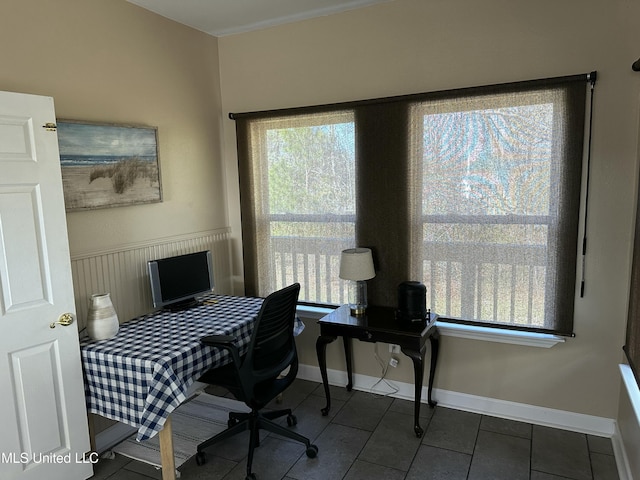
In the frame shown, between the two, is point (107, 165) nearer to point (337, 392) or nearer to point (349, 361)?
point (349, 361)

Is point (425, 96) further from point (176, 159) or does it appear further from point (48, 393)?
point (48, 393)

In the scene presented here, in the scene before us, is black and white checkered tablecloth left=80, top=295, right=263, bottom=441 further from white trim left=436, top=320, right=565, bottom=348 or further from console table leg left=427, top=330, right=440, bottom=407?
white trim left=436, top=320, right=565, bottom=348

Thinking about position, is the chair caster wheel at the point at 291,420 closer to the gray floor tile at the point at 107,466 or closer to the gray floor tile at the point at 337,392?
the gray floor tile at the point at 337,392

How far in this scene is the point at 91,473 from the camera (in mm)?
2453

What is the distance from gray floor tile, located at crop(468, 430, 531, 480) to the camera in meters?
2.39

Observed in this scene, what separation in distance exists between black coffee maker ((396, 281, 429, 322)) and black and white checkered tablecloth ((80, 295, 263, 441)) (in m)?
0.98

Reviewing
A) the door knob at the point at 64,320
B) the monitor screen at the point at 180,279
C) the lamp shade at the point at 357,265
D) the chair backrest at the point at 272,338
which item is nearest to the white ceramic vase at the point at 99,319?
the door knob at the point at 64,320

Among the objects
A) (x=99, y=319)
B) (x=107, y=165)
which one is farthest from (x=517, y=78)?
(x=99, y=319)

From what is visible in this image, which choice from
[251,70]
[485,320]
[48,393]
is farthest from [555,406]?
[251,70]

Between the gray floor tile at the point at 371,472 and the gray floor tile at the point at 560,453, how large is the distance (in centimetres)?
76

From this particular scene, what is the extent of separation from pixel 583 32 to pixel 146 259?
3.01m

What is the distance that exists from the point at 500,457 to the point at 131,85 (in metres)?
3.20

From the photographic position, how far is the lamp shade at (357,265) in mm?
3008

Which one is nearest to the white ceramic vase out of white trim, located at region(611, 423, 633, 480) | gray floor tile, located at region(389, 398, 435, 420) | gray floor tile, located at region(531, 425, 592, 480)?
gray floor tile, located at region(389, 398, 435, 420)
